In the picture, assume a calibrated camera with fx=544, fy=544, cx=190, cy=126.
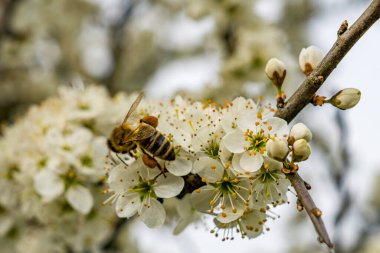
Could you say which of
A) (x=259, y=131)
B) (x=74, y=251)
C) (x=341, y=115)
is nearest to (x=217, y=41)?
(x=341, y=115)

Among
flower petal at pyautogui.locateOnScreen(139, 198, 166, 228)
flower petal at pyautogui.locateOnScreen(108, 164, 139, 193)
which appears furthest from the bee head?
flower petal at pyautogui.locateOnScreen(139, 198, 166, 228)

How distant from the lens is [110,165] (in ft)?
5.86

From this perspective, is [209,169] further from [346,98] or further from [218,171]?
[346,98]

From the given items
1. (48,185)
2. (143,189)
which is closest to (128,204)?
(143,189)

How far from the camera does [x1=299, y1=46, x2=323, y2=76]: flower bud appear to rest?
1.55m

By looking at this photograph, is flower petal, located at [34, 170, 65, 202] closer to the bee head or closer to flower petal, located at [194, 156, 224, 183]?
the bee head

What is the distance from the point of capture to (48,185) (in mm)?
2141

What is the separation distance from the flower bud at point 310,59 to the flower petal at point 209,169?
37 cm

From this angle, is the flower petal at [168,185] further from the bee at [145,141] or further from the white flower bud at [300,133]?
the white flower bud at [300,133]

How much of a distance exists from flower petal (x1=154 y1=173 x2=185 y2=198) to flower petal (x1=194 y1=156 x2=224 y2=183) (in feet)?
0.23

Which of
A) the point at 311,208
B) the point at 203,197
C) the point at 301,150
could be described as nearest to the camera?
the point at 311,208

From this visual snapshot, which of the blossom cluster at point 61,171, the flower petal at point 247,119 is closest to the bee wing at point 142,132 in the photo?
the flower petal at point 247,119

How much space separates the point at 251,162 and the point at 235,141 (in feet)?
0.26

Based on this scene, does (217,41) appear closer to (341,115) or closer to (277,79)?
(341,115)
